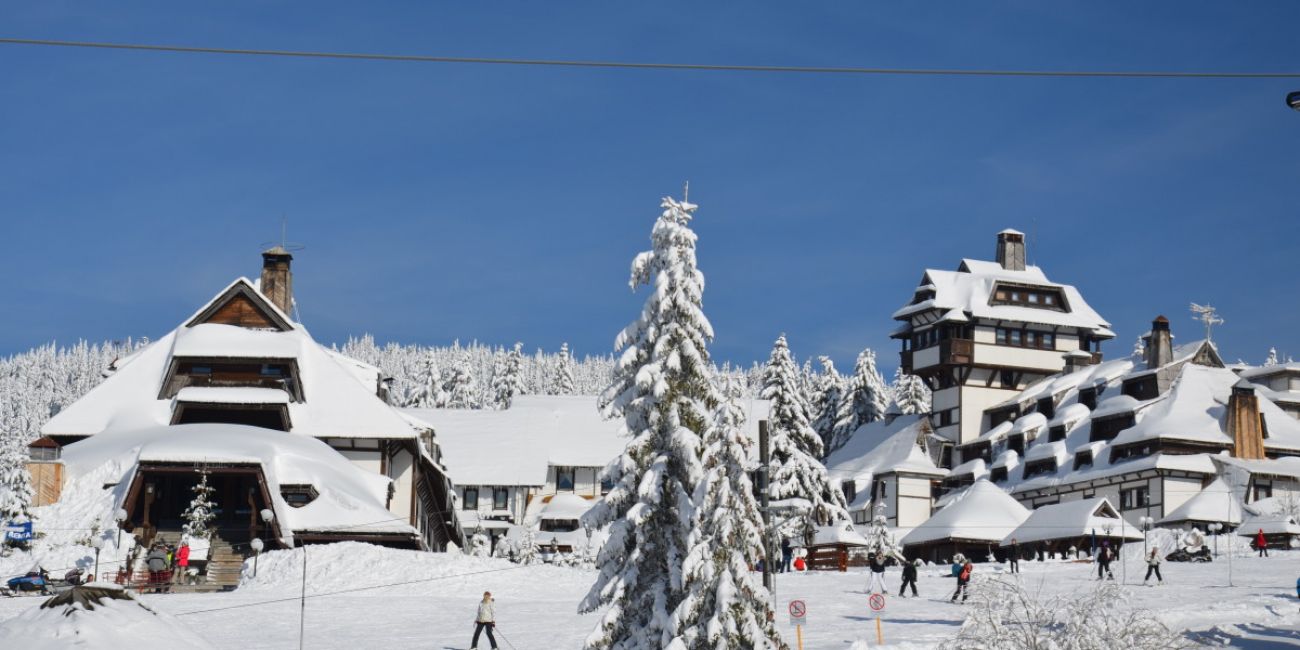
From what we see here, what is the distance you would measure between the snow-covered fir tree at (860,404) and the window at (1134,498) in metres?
28.2

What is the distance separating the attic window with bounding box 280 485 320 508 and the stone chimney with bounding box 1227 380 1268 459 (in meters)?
43.7

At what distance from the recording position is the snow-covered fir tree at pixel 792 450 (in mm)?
70188

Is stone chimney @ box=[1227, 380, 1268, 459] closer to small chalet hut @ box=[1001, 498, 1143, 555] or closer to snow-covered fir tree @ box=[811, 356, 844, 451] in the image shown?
small chalet hut @ box=[1001, 498, 1143, 555]

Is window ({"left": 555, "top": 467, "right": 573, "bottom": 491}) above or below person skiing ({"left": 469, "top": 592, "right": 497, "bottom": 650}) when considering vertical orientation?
above

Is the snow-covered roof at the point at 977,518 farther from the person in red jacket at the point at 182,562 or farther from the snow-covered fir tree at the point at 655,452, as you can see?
the snow-covered fir tree at the point at 655,452

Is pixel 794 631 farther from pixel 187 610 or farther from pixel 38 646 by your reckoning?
pixel 38 646

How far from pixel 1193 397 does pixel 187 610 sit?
2146 inches

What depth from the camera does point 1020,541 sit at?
223 ft

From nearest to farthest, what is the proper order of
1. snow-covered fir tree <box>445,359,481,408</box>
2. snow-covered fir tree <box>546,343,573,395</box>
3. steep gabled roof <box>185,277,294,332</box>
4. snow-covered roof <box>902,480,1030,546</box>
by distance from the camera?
steep gabled roof <box>185,277,294,332</box>, snow-covered roof <box>902,480,1030,546</box>, snow-covered fir tree <box>445,359,481,408</box>, snow-covered fir tree <box>546,343,573,395</box>

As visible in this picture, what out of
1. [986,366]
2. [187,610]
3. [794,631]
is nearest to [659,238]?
[794,631]

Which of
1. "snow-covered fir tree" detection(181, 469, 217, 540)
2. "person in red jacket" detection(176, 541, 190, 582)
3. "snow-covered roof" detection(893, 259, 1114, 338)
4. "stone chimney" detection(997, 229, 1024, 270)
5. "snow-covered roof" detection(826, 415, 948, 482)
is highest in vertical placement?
"stone chimney" detection(997, 229, 1024, 270)

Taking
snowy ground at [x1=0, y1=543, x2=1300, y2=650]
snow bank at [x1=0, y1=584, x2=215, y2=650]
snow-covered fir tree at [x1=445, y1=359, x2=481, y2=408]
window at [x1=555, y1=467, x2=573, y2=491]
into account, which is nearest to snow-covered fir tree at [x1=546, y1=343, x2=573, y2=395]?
snow-covered fir tree at [x1=445, y1=359, x2=481, y2=408]

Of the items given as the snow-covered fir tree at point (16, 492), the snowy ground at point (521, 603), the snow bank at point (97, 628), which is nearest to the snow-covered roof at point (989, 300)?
the snowy ground at point (521, 603)

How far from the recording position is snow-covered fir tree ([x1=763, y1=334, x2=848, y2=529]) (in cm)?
7019
